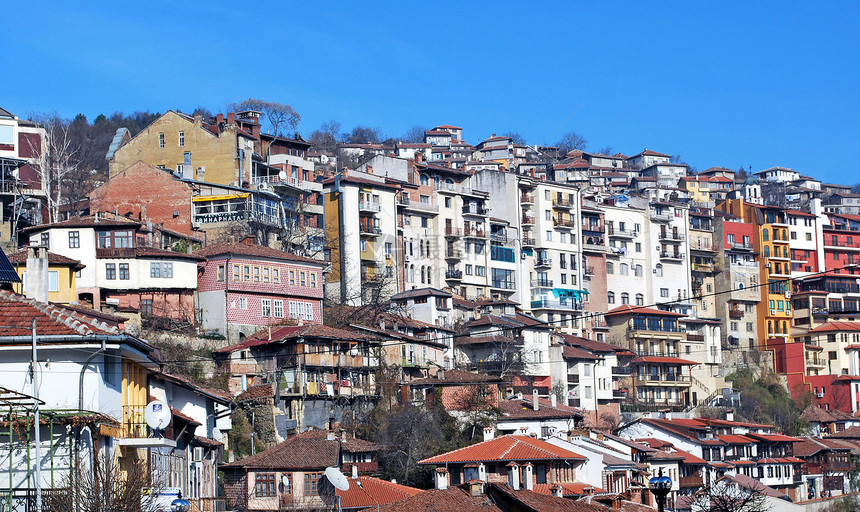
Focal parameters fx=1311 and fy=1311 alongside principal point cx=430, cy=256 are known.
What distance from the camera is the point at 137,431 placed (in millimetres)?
29391

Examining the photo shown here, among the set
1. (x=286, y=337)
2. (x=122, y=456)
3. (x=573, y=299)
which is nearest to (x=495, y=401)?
(x=286, y=337)

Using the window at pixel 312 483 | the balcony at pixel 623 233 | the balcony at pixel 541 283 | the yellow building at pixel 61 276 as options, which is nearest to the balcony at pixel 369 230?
the balcony at pixel 541 283

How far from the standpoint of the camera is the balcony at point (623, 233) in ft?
420

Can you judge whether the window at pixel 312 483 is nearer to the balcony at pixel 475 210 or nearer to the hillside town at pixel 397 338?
the hillside town at pixel 397 338

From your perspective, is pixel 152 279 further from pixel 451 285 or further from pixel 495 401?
pixel 451 285

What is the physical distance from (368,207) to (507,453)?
40.3 m

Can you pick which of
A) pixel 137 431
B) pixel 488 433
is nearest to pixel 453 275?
pixel 488 433

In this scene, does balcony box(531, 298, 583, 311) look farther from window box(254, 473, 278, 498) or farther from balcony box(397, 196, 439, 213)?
window box(254, 473, 278, 498)

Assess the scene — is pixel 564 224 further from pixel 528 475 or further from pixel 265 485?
pixel 265 485

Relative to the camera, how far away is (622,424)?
320 ft

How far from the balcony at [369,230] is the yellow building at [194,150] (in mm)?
10307

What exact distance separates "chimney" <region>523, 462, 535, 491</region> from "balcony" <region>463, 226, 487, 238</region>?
50.1 meters

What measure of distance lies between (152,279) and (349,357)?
478 inches

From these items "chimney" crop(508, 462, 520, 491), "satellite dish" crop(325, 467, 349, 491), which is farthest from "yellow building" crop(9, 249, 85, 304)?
"satellite dish" crop(325, 467, 349, 491)
